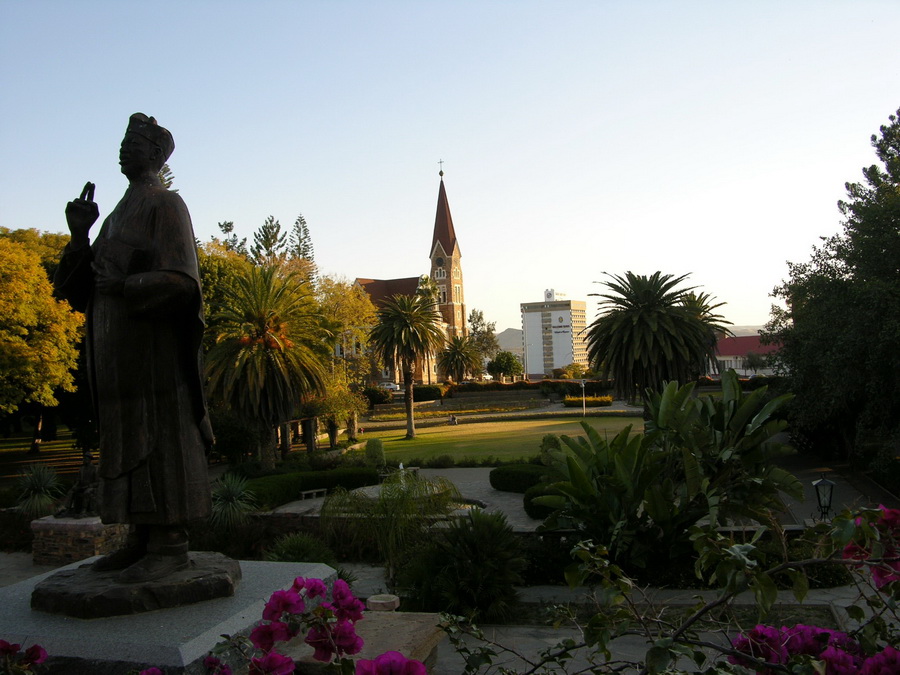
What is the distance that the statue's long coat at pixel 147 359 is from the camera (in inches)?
166

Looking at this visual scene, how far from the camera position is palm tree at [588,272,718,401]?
60.9 ft

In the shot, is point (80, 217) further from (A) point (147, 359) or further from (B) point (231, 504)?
(B) point (231, 504)

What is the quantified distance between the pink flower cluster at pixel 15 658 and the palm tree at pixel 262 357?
16.0 m

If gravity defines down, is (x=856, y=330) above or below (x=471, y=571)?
above

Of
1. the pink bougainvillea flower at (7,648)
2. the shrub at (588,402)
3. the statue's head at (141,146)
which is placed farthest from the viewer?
the shrub at (588,402)

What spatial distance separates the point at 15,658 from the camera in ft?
10.0

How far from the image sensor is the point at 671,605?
902 cm

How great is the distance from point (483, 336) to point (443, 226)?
17389 millimetres

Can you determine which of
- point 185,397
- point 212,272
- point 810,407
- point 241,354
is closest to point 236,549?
point 241,354

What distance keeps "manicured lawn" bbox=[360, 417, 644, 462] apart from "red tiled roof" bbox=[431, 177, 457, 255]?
61.5 m

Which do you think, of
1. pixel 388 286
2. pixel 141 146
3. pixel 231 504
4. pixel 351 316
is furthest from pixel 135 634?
pixel 388 286

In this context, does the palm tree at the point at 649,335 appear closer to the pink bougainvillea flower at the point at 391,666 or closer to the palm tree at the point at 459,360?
the pink bougainvillea flower at the point at 391,666

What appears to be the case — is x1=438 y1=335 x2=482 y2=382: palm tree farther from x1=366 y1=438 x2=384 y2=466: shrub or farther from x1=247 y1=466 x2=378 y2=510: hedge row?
x1=247 y1=466 x2=378 y2=510: hedge row

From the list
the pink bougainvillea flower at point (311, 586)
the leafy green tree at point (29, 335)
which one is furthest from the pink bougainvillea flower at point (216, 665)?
the leafy green tree at point (29, 335)
